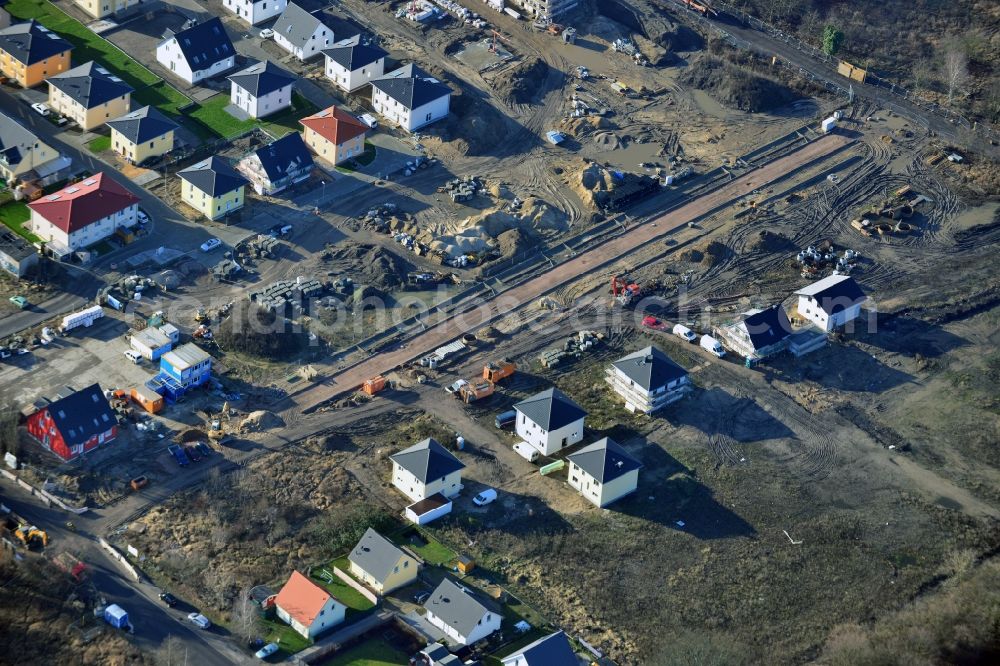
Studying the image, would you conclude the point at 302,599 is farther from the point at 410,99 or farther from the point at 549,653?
the point at 410,99

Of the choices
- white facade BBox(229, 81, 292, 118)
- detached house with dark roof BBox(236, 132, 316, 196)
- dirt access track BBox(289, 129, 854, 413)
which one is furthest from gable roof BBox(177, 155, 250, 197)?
dirt access track BBox(289, 129, 854, 413)

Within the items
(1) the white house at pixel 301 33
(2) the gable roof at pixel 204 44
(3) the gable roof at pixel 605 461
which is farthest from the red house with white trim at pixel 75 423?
(1) the white house at pixel 301 33

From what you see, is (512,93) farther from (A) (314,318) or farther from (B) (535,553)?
(B) (535,553)

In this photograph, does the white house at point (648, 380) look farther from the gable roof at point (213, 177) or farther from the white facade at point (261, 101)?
the white facade at point (261, 101)

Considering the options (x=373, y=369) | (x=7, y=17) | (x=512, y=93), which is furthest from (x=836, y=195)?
(x=7, y=17)

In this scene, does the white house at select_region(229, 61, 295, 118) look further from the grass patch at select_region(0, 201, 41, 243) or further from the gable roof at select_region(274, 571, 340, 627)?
the gable roof at select_region(274, 571, 340, 627)

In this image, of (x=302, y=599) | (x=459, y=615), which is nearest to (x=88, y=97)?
(x=302, y=599)
